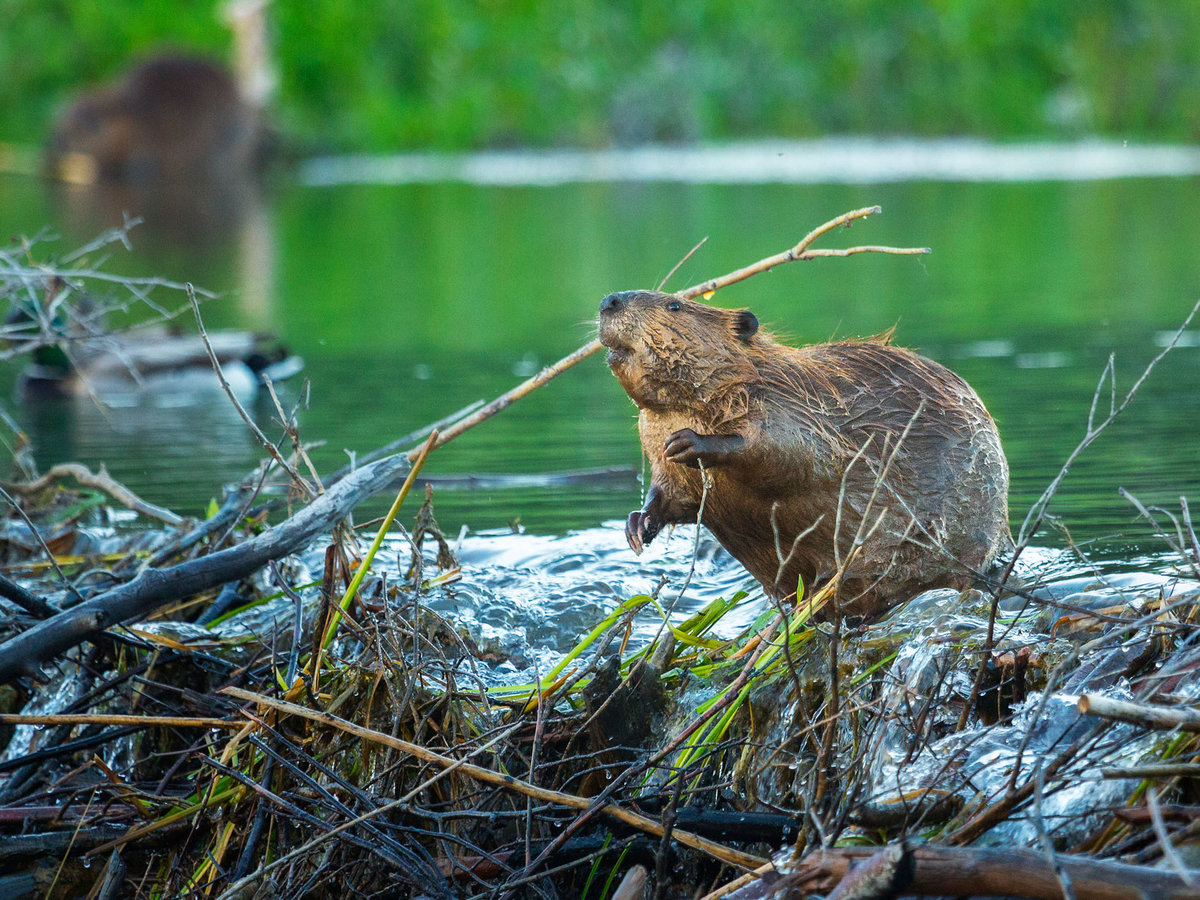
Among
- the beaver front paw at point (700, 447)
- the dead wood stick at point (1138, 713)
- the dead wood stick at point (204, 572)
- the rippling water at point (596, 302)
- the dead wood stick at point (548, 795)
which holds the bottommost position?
the rippling water at point (596, 302)

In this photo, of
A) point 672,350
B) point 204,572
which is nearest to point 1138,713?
point 672,350

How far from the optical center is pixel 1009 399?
23.2ft

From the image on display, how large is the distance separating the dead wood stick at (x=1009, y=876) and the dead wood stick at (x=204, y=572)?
4.90 feet

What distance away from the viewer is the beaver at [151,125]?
29.0 m

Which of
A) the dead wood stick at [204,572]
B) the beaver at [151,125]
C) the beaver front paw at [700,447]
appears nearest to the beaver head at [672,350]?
the beaver front paw at [700,447]

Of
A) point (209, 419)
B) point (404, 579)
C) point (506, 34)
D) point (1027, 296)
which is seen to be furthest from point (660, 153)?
point (404, 579)

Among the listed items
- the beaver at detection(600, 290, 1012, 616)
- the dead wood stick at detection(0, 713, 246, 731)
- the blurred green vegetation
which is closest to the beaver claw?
the beaver at detection(600, 290, 1012, 616)

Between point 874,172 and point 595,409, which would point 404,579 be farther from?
point 874,172

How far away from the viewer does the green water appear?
5.93 metres

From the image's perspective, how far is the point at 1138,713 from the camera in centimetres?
201

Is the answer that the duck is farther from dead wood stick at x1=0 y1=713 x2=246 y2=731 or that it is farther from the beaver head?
dead wood stick at x1=0 y1=713 x2=246 y2=731

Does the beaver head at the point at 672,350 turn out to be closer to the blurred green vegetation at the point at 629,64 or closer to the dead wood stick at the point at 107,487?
the dead wood stick at the point at 107,487

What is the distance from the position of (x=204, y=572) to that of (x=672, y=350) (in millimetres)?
1077

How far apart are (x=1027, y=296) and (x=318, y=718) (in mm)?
9265
